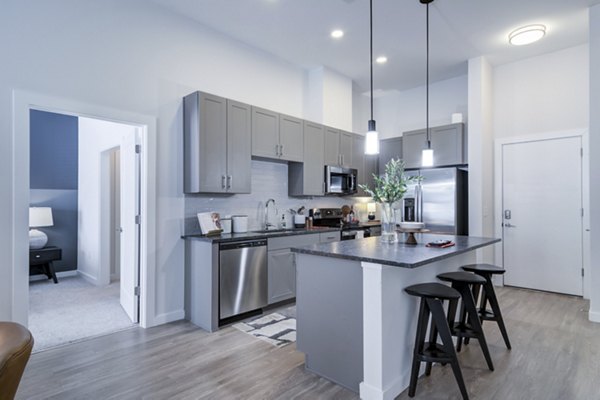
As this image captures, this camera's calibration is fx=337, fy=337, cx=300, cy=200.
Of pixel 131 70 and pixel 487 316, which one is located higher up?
pixel 131 70

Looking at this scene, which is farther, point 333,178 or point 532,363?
point 333,178

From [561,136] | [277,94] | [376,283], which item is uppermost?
[277,94]

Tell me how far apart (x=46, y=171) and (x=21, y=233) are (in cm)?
383

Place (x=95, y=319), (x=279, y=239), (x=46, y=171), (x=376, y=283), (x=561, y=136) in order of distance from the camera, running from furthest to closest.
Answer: (x=46, y=171), (x=561, y=136), (x=279, y=239), (x=95, y=319), (x=376, y=283)

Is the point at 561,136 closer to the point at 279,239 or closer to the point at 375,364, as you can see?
the point at 279,239

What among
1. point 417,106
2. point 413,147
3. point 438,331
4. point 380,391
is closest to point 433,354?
point 438,331

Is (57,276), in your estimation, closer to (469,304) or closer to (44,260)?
(44,260)

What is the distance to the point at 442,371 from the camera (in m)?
2.55

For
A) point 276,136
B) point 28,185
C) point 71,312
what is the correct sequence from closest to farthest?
point 28,185 < point 71,312 < point 276,136

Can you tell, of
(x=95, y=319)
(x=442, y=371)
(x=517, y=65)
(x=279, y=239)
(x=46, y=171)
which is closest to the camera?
(x=442, y=371)

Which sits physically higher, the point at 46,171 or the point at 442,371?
the point at 46,171

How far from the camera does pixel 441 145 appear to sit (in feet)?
17.6

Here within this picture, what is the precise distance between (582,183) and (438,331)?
383 centimetres

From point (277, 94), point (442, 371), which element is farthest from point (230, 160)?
point (442, 371)
